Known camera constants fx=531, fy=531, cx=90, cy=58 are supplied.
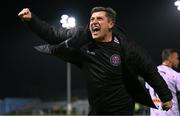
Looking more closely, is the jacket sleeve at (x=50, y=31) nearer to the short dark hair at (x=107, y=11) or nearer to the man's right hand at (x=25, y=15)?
the man's right hand at (x=25, y=15)

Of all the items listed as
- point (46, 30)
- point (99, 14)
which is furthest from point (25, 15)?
point (99, 14)

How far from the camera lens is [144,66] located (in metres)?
5.14

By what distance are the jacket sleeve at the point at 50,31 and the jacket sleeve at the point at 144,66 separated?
518 millimetres

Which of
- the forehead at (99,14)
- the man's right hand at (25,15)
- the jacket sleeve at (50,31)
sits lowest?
the jacket sleeve at (50,31)

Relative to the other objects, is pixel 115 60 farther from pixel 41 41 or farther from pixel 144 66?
pixel 41 41

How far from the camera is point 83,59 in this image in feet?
17.1

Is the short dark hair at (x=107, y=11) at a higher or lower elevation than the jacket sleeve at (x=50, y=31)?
higher

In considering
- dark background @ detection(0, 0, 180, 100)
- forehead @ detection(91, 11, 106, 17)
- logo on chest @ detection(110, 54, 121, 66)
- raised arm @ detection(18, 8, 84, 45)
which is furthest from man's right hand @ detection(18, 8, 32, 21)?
dark background @ detection(0, 0, 180, 100)

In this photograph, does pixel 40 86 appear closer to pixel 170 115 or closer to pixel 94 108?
pixel 170 115

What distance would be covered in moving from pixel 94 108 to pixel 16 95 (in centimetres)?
3455

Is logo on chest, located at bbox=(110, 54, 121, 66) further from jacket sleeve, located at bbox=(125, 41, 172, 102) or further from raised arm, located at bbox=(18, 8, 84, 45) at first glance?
raised arm, located at bbox=(18, 8, 84, 45)

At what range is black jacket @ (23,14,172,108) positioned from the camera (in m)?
5.00

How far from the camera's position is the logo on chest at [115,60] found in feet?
16.7

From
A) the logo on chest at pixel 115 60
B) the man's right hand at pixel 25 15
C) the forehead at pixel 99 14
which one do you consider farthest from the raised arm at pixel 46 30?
the logo on chest at pixel 115 60
